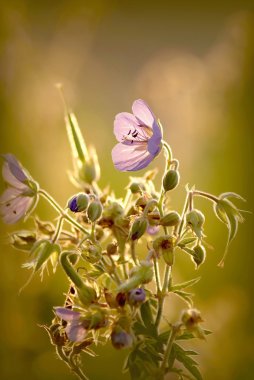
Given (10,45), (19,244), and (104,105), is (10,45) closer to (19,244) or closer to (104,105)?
(104,105)

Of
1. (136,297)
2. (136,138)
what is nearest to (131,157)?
(136,138)

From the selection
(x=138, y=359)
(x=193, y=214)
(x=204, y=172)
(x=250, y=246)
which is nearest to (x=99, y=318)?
(x=138, y=359)

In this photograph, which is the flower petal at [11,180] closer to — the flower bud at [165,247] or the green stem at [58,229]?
the green stem at [58,229]

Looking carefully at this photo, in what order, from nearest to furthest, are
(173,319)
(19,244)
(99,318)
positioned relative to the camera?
(99,318), (19,244), (173,319)

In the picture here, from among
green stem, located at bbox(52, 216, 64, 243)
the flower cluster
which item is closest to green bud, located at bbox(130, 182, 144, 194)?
the flower cluster

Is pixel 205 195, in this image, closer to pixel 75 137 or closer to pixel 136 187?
pixel 136 187

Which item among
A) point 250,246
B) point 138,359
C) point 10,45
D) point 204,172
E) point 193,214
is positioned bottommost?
point 250,246
